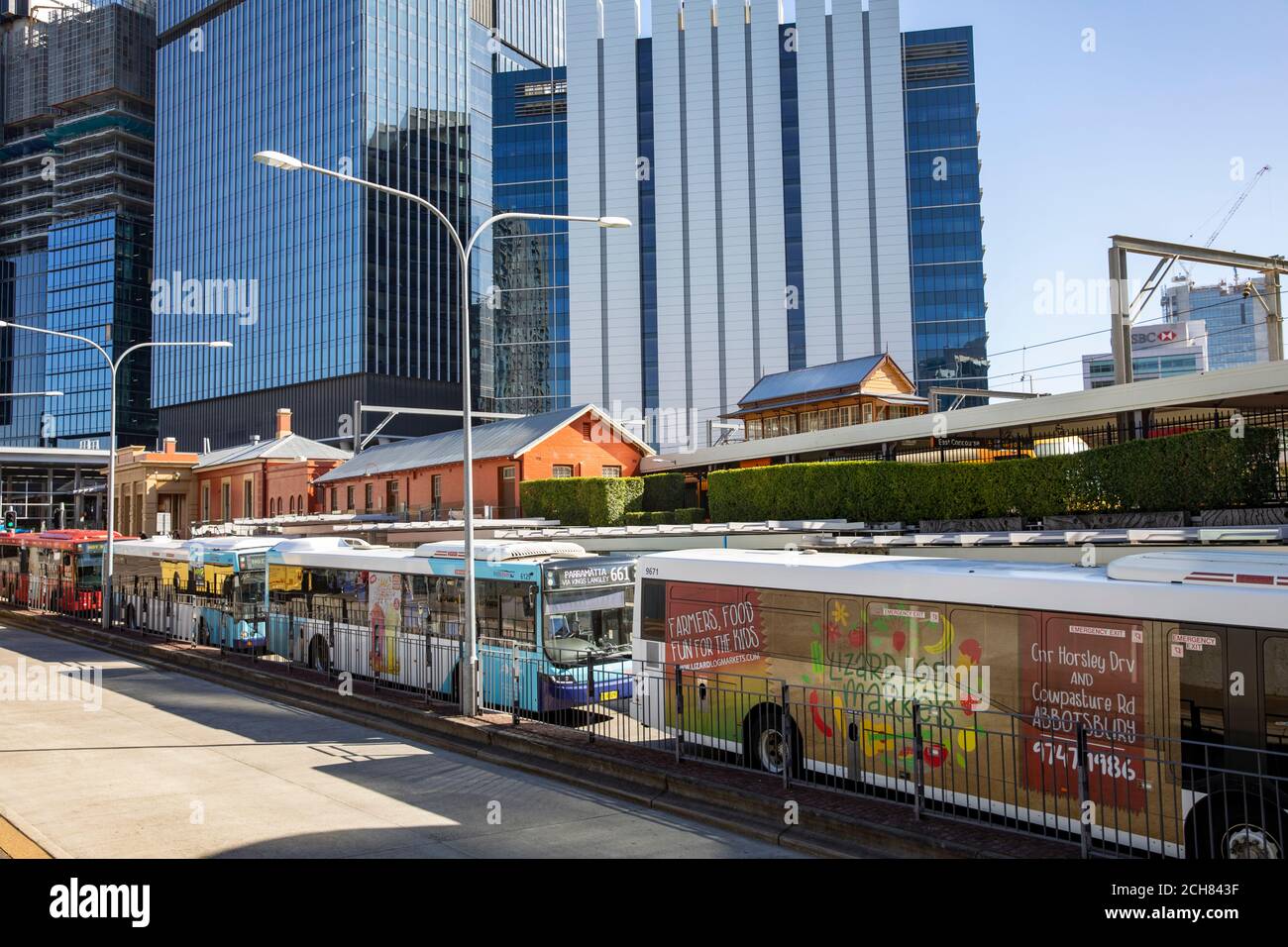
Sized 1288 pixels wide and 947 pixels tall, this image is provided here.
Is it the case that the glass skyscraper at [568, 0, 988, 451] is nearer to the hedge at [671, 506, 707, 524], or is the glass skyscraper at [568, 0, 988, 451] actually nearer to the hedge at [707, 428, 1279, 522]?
the hedge at [671, 506, 707, 524]

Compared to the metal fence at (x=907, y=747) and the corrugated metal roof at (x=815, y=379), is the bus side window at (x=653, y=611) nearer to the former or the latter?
the metal fence at (x=907, y=747)

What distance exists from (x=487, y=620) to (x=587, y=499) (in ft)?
76.7

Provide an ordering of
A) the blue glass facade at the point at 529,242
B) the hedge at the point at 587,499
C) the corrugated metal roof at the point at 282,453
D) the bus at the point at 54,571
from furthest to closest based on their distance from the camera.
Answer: the blue glass facade at the point at 529,242, the corrugated metal roof at the point at 282,453, the hedge at the point at 587,499, the bus at the point at 54,571

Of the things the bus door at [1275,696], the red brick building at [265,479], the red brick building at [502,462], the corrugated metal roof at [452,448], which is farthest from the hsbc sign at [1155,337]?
the bus door at [1275,696]

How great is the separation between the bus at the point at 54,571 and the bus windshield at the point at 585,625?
967 inches

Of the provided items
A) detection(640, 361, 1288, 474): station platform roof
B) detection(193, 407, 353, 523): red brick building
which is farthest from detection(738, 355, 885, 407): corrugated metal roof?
detection(193, 407, 353, 523): red brick building

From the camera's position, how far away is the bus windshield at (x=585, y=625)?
16.6 m

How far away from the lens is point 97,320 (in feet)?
433

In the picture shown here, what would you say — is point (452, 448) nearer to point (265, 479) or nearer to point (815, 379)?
point (815, 379)

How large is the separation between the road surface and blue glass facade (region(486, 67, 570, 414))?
286 feet

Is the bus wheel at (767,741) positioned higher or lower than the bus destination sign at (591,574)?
lower

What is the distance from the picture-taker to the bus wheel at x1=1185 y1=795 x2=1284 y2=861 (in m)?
7.92

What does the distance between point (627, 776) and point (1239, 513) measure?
14834mm
